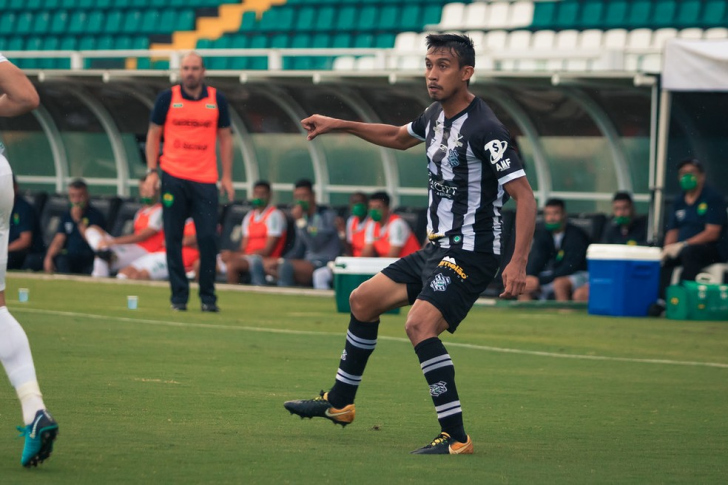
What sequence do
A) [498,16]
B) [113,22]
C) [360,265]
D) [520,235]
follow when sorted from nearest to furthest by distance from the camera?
[520,235], [360,265], [498,16], [113,22]

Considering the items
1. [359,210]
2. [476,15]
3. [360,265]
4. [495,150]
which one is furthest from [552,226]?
[495,150]

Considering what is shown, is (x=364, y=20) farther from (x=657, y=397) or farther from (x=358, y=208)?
(x=657, y=397)

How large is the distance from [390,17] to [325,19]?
1.38 metres

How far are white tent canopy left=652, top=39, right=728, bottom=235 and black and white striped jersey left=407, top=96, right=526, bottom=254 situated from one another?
8352mm

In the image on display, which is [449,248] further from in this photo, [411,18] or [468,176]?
[411,18]

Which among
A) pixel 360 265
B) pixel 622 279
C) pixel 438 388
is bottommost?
pixel 622 279

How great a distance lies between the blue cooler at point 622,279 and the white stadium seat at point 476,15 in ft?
25.5

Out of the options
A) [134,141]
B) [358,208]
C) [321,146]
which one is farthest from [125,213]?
[358,208]

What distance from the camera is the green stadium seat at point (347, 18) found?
23438mm

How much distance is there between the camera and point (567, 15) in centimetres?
2117

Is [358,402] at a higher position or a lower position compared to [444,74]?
lower

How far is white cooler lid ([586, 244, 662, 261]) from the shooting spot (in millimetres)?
14852

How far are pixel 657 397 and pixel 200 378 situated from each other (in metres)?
2.76

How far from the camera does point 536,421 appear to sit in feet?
23.0
